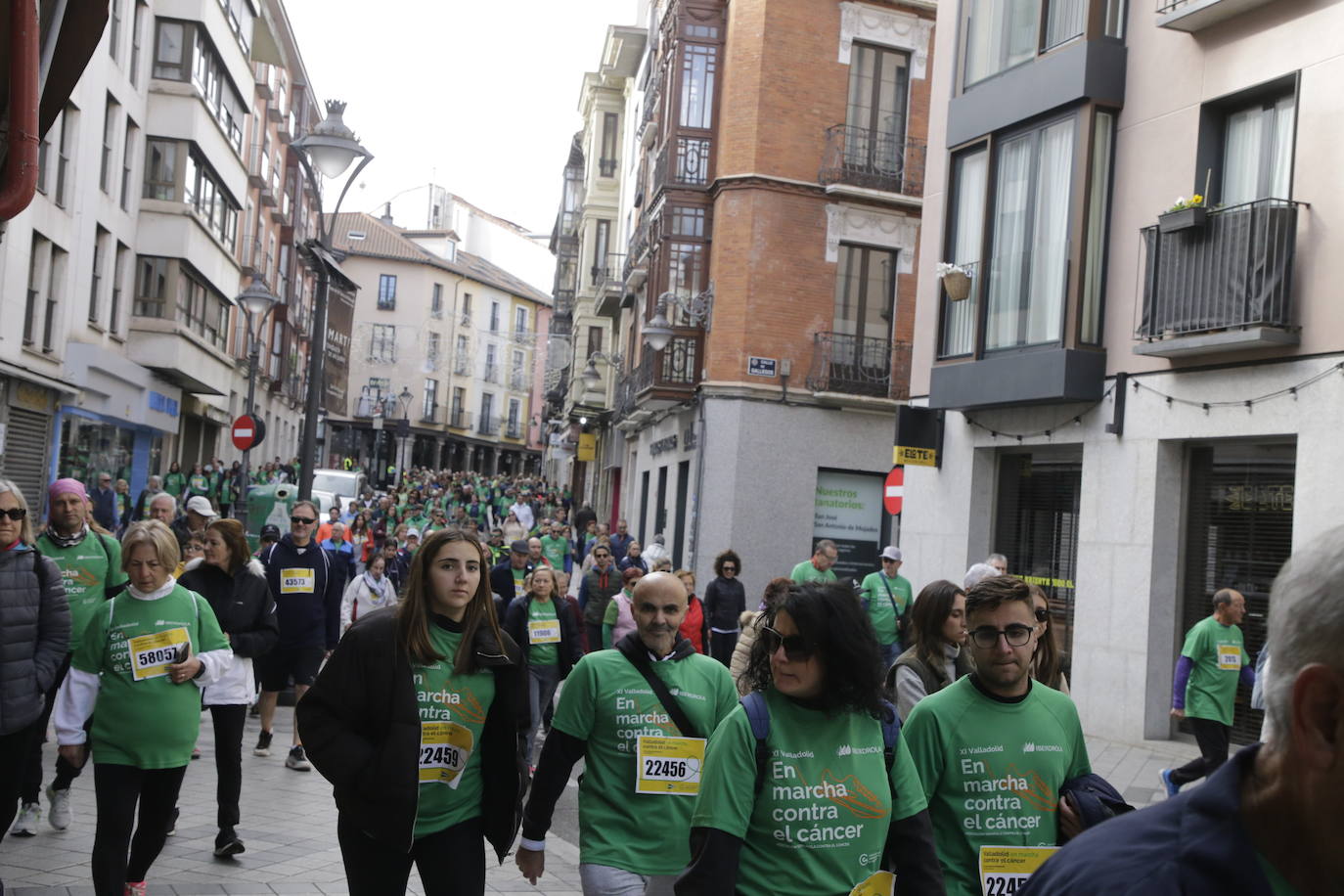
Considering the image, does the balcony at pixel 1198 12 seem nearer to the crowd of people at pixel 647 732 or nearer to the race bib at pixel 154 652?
the crowd of people at pixel 647 732

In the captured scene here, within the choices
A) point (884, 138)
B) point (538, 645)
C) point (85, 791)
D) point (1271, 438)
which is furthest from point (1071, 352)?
point (884, 138)

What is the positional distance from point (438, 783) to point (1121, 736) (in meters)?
11.9

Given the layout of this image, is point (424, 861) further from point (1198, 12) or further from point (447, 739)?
point (1198, 12)

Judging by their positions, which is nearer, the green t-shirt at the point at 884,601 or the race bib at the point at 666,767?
the race bib at the point at 666,767

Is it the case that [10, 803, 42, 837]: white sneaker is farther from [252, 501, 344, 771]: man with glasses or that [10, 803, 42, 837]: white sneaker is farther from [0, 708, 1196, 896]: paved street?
[252, 501, 344, 771]: man with glasses

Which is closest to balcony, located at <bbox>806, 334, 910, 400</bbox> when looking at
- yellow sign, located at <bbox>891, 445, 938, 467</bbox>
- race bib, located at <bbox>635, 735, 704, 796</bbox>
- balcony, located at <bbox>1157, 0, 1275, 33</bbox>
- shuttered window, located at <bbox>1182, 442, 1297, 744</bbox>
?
yellow sign, located at <bbox>891, 445, 938, 467</bbox>

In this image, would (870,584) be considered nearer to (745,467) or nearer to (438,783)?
(438,783)

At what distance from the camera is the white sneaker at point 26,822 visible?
8008 millimetres

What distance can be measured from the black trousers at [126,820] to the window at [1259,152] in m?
11.9

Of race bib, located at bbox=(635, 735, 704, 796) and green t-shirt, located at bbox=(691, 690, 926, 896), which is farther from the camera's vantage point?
race bib, located at bbox=(635, 735, 704, 796)

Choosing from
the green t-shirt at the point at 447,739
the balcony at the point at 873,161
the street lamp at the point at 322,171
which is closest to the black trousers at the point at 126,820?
the green t-shirt at the point at 447,739

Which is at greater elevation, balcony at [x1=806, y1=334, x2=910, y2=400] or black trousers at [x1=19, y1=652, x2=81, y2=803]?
balcony at [x1=806, y1=334, x2=910, y2=400]

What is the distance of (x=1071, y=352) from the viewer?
16344mm

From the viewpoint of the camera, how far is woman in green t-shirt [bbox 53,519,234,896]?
20.9 feet
